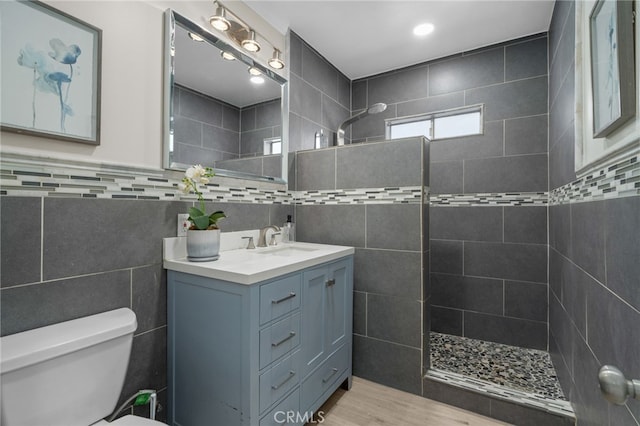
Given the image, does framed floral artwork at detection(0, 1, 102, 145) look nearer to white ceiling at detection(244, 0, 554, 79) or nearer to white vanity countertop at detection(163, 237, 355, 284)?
white vanity countertop at detection(163, 237, 355, 284)

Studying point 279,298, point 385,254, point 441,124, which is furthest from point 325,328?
point 441,124

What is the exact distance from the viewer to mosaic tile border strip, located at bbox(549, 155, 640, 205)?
2.54 ft

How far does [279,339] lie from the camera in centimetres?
131

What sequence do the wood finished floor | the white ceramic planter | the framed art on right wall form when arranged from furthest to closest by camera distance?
1. the wood finished floor
2. the white ceramic planter
3. the framed art on right wall

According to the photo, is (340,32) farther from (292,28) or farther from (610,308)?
(610,308)

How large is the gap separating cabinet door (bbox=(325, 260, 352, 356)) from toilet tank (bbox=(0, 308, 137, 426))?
3.32 feet

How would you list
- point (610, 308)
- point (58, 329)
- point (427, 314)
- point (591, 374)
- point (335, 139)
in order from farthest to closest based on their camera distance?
point (335, 139) → point (427, 314) → point (591, 374) → point (58, 329) → point (610, 308)

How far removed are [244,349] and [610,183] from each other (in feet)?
4.71

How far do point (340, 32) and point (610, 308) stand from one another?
240cm

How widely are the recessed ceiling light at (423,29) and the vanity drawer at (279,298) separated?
2.16 meters

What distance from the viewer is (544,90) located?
2.33 meters

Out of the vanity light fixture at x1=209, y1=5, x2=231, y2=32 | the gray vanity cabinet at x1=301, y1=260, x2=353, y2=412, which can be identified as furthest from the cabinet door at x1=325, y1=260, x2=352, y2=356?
the vanity light fixture at x1=209, y1=5, x2=231, y2=32

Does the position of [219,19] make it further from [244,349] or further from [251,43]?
[244,349]

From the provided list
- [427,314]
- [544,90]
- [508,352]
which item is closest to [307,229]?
[427,314]
